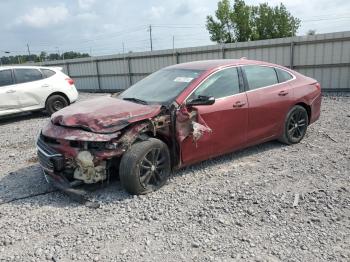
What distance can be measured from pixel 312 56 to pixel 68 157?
10542 millimetres

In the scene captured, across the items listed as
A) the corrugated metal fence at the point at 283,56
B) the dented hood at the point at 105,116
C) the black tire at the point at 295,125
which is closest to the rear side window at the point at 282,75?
the black tire at the point at 295,125

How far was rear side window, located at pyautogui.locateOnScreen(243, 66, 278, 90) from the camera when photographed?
18.1ft

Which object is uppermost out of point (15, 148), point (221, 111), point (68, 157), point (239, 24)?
point (239, 24)

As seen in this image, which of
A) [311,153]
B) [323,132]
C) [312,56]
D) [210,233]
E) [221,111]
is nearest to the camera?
[210,233]

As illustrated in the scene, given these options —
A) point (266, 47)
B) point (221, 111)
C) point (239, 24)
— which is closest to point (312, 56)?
point (266, 47)

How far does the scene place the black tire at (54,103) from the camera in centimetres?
1074

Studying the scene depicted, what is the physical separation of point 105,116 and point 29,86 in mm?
6956

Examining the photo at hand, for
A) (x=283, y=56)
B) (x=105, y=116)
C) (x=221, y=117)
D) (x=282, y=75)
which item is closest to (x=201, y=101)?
(x=221, y=117)

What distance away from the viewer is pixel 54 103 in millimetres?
10875

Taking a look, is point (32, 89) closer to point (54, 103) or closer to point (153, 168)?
point (54, 103)

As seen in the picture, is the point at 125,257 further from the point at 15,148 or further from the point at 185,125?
the point at 15,148

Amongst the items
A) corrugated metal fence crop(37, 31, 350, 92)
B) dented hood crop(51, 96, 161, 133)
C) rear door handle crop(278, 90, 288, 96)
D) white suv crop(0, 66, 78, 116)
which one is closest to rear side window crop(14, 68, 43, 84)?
white suv crop(0, 66, 78, 116)

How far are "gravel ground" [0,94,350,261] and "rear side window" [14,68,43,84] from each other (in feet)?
17.6

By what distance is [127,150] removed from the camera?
167 inches
